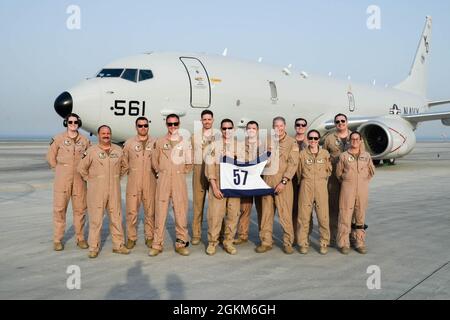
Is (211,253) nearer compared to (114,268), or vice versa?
(114,268)

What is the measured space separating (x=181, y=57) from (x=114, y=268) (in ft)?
28.3

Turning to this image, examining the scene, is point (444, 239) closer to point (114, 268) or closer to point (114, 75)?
point (114, 268)

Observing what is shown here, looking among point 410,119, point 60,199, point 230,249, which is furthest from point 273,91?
point 60,199

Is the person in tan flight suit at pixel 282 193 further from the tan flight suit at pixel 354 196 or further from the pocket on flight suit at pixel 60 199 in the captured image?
the pocket on flight suit at pixel 60 199

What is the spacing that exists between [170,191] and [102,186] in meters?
0.77

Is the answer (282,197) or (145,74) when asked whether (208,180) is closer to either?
(282,197)

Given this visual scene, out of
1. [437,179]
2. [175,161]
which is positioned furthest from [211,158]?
[437,179]

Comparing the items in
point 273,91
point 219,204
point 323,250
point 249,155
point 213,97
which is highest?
point 273,91

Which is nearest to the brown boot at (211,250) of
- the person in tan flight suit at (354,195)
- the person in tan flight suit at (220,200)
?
the person in tan flight suit at (220,200)

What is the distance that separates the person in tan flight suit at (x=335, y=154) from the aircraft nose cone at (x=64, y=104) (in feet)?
21.2

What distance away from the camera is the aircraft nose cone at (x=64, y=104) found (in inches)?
416

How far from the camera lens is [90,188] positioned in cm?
532

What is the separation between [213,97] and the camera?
12297mm

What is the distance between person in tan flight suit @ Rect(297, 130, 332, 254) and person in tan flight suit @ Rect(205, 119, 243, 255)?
30.4 inches
